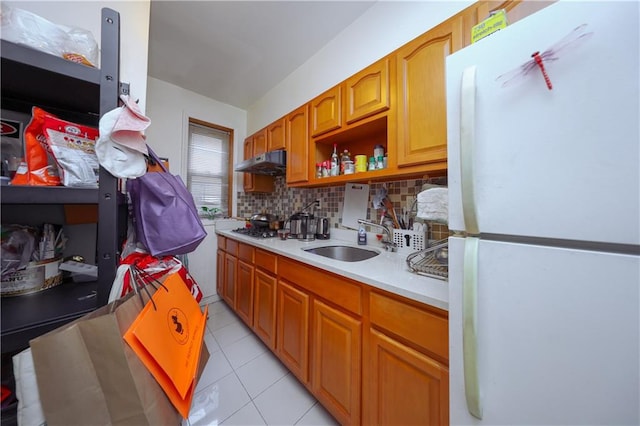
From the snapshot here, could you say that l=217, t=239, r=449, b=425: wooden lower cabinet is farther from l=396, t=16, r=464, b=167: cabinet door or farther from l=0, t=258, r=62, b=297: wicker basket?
l=0, t=258, r=62, b=297: wicker basket

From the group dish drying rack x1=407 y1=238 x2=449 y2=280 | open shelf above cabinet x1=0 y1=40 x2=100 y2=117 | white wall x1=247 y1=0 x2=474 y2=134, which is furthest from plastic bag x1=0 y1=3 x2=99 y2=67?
white wall x1=247 y1=0 x2=474 y2=134

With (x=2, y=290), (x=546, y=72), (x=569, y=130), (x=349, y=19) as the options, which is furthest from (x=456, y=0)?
(x=2, y=290)

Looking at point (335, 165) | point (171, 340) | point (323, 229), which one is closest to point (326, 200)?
point (323, 229)

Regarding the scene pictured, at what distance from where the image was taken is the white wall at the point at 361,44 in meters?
1.16

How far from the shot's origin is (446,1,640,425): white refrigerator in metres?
0.37

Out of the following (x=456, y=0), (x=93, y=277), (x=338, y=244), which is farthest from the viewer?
(x=338, y=244)

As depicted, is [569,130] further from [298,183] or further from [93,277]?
[298,183]

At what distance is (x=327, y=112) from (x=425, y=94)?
72cm

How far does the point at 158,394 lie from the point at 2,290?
0.57m

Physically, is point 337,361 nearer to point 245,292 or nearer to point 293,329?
point 293,329

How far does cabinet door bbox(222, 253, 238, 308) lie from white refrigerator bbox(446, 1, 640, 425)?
6.27 feet

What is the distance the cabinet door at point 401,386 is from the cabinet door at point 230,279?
1.55 metres

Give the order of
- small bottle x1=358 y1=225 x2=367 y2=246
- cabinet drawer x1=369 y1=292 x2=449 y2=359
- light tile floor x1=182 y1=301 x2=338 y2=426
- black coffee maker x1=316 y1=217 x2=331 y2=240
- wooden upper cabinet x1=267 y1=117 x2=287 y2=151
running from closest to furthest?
cabinet drawer x1=369 y1=292 x2=449 y2=359, light tile floor x1=182 y1=301 x2=338 y2=426, small bottle x1=358 y1=225 x2=367 y2=246, black coffee maker x1=316 y1=217 x2=331 y2=240, wooden upper cabinet x1=267 y1=117 x2=287 y2=151

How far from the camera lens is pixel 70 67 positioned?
0.51 meters
